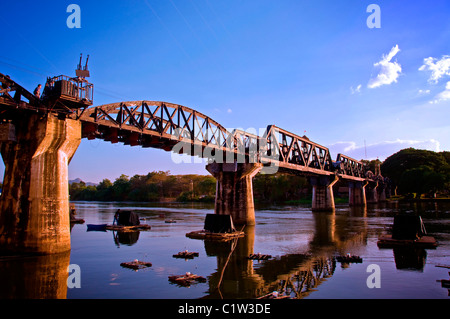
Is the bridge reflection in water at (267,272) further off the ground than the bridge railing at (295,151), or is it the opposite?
the bridge railing at (295,151)

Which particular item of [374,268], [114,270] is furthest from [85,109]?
[374,268]

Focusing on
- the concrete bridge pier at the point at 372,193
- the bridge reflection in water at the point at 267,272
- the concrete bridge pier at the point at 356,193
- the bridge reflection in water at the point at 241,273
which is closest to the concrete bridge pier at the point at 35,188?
the bridge reflection in water at the point at 241,273

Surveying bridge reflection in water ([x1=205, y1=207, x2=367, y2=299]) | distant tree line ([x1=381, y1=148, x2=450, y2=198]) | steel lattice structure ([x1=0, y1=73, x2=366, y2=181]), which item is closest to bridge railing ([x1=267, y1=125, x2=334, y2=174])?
steel lattice structure ([x1=0, y1=73, x2=366, y2=181])

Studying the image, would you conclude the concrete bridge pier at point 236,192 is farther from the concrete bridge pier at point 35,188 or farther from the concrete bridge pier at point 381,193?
the concrete bridge pier at point 381,193

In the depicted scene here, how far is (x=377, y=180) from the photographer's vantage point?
154125mm

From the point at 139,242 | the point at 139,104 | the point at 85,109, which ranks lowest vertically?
the point at 139,242

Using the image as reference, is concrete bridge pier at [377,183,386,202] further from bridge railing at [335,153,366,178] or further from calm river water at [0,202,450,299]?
calm river water at [0,202,450,299]

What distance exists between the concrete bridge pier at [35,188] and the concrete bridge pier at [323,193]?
80830 mm

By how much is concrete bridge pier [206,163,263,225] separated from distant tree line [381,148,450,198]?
116 metres

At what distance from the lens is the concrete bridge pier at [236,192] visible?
168ft

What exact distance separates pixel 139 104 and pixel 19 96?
1325 cm

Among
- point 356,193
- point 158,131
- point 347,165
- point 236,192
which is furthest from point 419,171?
point 158,131

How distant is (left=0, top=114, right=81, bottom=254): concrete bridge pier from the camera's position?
23062 millimetres
